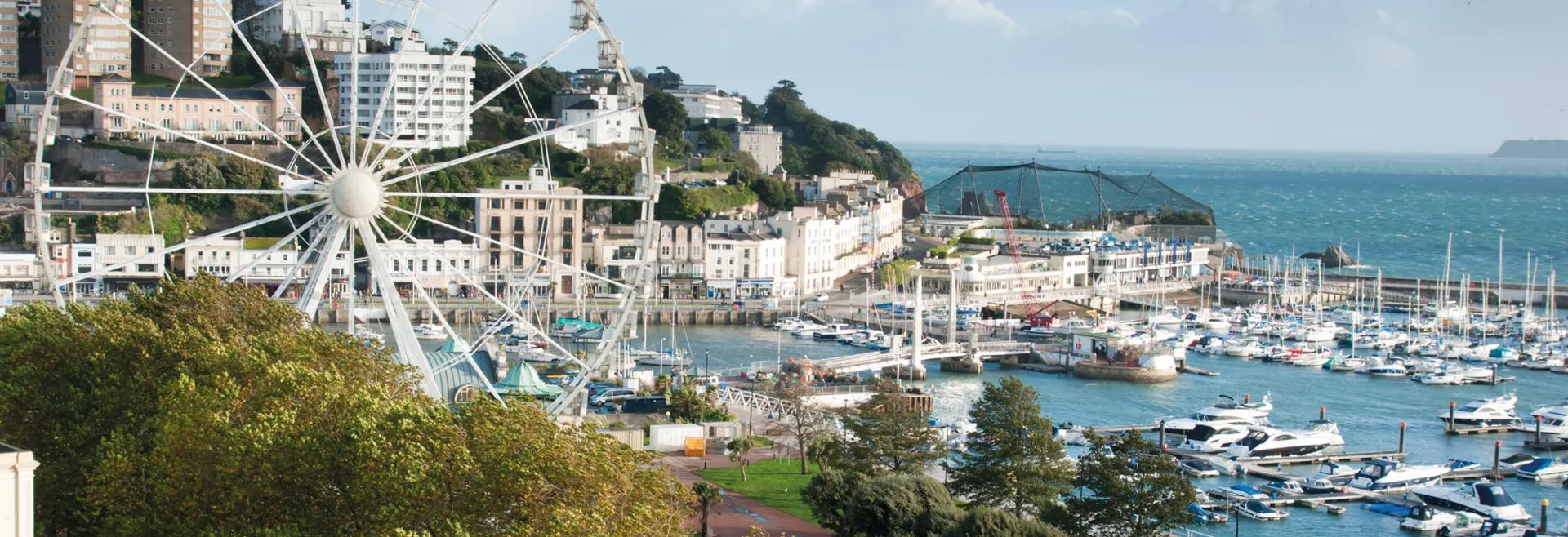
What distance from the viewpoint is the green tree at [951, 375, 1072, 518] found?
22.5 metres

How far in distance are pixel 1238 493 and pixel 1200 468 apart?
232 centimetres

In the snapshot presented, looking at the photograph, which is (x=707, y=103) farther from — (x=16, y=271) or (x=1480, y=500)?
(x=1480, y=500)

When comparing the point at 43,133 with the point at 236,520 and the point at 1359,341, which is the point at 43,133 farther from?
A: the point at 1359,341

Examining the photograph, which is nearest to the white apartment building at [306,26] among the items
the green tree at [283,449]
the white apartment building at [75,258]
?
the white apartment building at [75,258]

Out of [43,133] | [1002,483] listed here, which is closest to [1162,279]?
[1002,483]

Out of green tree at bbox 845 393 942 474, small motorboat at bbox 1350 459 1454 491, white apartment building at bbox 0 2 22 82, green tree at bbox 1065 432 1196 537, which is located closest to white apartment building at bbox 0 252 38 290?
white apartment building at bbox 0 2 22 82

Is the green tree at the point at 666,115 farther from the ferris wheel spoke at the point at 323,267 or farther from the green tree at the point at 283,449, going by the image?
the green tree at the point at 283,449

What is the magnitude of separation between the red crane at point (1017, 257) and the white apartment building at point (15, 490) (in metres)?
38.4

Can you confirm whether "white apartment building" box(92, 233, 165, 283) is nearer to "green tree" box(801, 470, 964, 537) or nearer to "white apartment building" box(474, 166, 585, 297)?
"white apartment building" box(474, 166, 585, 297)

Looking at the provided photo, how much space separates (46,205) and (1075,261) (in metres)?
29.5

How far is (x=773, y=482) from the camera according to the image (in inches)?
1003

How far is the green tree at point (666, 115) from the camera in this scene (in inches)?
2731

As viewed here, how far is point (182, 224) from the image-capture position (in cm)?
5041

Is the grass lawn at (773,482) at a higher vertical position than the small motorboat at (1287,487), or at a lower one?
higher
